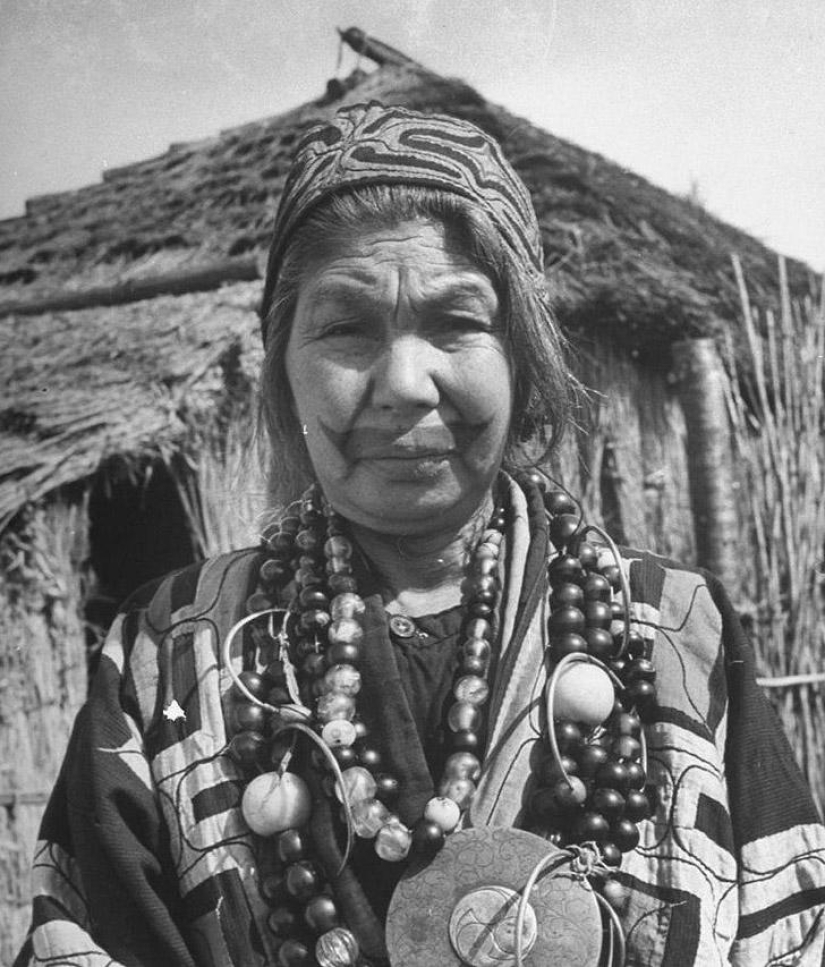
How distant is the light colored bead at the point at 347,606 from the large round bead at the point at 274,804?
0.26 m

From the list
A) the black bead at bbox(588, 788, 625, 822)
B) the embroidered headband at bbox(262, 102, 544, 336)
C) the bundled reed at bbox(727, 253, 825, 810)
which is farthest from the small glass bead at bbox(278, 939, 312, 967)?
the bundled reed at bbox(727, 253, 825, 810)

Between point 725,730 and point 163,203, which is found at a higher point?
point 163,203

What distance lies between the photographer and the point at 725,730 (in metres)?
1.53

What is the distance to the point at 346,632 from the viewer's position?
1.58 metres

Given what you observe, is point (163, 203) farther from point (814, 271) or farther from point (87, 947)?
point (87, 947)

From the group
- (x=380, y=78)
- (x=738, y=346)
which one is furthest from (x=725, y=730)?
(x=380, y=78)

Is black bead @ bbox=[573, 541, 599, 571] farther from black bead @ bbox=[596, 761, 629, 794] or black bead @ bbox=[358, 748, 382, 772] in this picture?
black bead @ bbox=[358, 748, 382, 772]

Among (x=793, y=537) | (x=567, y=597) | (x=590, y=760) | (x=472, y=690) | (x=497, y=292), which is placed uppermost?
(x=497, y=292)

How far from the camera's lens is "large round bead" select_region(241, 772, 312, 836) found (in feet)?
4.71

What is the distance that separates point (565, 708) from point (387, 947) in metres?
0.40

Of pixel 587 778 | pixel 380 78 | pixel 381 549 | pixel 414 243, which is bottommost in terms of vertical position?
pixel 587 778

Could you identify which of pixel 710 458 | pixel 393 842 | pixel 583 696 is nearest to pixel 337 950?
pixel 393 842

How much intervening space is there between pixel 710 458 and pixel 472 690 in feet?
9.55

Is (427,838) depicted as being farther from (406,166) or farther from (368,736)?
(406,166)
